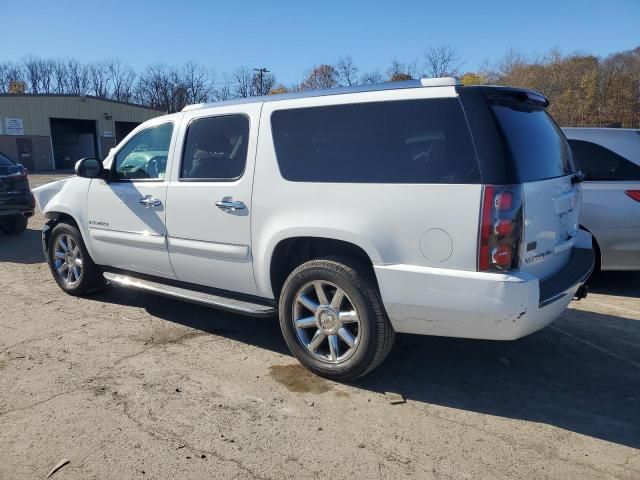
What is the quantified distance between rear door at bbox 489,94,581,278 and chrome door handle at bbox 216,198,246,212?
6.22 feet

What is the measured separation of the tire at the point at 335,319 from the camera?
11.1 feet

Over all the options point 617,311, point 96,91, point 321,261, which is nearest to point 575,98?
point 617,311

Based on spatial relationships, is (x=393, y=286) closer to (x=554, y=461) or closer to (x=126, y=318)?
(x=554, y=461)

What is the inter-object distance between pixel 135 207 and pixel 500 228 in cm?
324

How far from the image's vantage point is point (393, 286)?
321cm

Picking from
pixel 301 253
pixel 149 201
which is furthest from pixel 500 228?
pixel 149 201

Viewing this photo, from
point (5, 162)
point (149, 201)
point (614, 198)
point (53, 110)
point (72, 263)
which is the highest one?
point (53, 110)

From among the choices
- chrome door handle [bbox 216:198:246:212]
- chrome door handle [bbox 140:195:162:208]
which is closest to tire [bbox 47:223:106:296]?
chrome door handle [bbox 140:195:162:208]

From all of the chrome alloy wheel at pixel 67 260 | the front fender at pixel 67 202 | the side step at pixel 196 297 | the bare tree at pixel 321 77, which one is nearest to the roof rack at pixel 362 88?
the side step at pixel 196 297

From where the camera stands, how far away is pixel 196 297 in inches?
169

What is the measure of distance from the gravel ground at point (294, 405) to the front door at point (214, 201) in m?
0.68

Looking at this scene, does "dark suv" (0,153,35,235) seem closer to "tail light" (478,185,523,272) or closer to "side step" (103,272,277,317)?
"side step" (103,272,277,317)

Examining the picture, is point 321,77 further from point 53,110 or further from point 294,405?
point 294,405

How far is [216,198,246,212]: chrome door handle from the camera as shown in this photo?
389 cm
